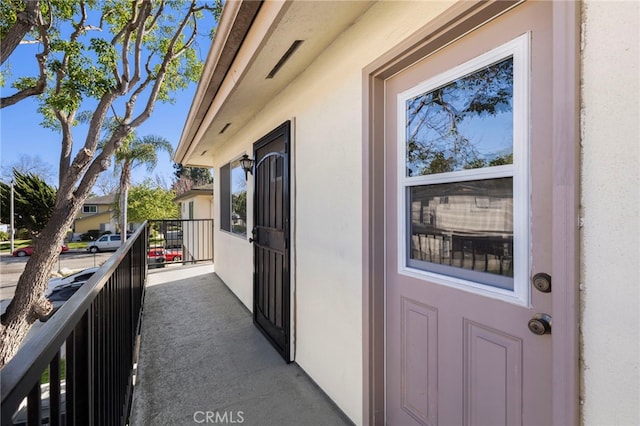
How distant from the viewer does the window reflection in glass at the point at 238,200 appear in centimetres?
451

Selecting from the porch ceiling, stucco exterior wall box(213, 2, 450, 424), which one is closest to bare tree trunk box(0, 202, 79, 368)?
the porch ceiling

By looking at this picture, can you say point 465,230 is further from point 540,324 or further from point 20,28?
point 20,28

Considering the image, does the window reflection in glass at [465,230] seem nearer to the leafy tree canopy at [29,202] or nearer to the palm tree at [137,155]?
the palm tree at [137,155]

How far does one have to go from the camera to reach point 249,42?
2.05 m

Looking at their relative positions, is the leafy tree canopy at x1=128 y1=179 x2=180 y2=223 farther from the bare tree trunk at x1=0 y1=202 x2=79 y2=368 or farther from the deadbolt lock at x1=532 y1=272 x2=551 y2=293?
the deadbolt lock at x1=532 y1=272 x2=551 y2=293

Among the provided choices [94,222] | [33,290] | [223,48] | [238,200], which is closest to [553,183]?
[223,48]

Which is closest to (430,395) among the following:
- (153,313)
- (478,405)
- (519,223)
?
(478,405)

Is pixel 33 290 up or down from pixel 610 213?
down

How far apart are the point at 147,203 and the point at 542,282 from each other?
23.5 meters

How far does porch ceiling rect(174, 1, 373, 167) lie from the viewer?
5.60ft

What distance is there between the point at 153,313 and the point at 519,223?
14.3ft

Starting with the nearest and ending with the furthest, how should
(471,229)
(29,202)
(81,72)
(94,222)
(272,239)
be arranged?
(471,229)
(272,239)
(81,72)
(29,202)
(94,222)

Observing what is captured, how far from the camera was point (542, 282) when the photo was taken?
3.67 ft

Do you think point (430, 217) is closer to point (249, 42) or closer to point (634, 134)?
point (634, 134)
